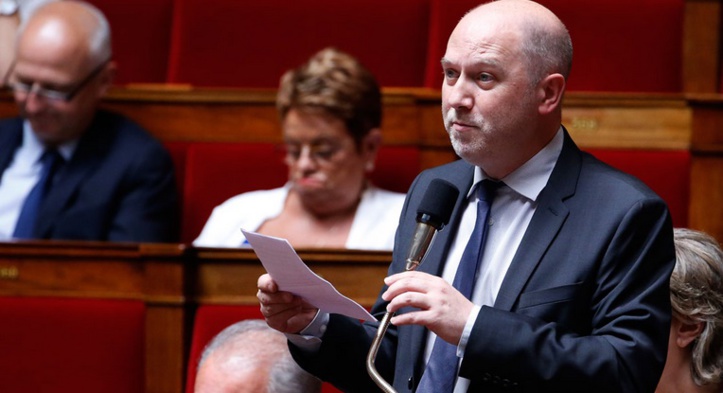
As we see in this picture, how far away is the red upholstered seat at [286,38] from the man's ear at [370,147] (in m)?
0.19

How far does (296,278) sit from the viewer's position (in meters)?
0.52

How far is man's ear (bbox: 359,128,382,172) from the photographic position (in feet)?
3.25

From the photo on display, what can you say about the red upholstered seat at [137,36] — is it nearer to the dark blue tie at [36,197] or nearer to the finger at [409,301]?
the dark blue tie at [36,197]

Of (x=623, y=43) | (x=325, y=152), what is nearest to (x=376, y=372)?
(x=325, y=152)

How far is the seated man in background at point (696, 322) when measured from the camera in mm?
624

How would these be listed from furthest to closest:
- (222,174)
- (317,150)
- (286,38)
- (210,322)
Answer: (286,38)
(222,174)
(317,150)
(210,322)

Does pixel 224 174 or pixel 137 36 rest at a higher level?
pixel 137 36

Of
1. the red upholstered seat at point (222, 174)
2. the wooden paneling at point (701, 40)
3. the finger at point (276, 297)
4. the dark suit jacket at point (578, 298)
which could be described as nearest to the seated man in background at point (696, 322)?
the dark suit jacket at point (578, 298)

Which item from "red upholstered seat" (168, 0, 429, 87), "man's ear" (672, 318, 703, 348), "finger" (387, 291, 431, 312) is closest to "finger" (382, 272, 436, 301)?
"finger" (387, 291, 431, 312)

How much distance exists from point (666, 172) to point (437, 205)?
1.80 feet

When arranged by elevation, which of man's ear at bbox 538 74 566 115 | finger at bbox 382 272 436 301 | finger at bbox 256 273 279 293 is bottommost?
finger at bbox 256 273 279 293

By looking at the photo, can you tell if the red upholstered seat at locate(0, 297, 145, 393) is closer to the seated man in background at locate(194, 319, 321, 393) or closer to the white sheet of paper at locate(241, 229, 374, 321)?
the seated man in background at locate(194, 319, 321, 393)

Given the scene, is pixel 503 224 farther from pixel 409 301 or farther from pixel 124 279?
pixel 124 279

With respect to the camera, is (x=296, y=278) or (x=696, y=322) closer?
(x=296, y=278)
